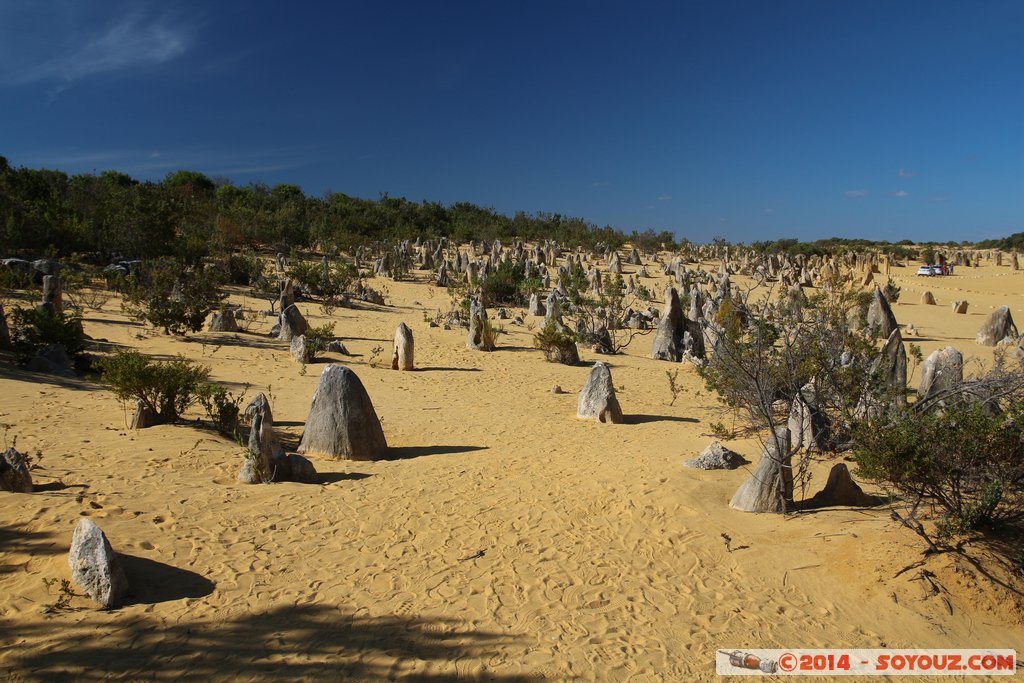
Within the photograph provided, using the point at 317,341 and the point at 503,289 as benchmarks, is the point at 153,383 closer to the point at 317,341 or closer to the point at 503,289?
the point at 317,341

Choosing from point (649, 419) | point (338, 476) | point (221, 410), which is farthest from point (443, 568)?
point (649, 419)

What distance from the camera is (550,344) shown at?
558 inches

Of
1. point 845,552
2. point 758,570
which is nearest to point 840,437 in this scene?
point 845,552

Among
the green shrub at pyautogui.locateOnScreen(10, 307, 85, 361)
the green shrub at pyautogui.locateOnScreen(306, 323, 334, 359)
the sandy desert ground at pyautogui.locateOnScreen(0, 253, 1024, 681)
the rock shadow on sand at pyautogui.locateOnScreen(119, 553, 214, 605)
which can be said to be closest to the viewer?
the sandy desert ground at pyautogui.locateOnScreen(0, 253, 1024, 681)

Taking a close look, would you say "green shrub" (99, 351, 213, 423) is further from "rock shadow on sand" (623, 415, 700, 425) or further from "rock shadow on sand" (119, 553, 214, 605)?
"rock shadow on sand" (623, 415, 700, 425)

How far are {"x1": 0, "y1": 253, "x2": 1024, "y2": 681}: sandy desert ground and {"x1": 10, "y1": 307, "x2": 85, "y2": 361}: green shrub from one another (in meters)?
2.72

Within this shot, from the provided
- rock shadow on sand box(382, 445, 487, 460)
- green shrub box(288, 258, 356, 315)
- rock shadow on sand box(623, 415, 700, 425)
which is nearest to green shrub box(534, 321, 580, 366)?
rock shadow on sand box(623, 415, 700, 425)

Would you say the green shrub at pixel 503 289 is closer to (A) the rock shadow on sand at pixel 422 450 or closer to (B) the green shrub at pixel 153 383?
(A) the rock shadow on sand at pixel 422 450

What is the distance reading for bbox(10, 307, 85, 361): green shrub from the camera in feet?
33.6

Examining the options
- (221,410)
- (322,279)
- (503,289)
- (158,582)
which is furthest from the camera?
(503,289)

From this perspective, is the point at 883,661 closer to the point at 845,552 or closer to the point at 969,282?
the point at 845,552

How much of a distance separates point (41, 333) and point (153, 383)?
441 centimetres

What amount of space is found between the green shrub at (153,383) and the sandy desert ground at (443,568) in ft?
1.19

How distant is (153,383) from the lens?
7625 millimetres
